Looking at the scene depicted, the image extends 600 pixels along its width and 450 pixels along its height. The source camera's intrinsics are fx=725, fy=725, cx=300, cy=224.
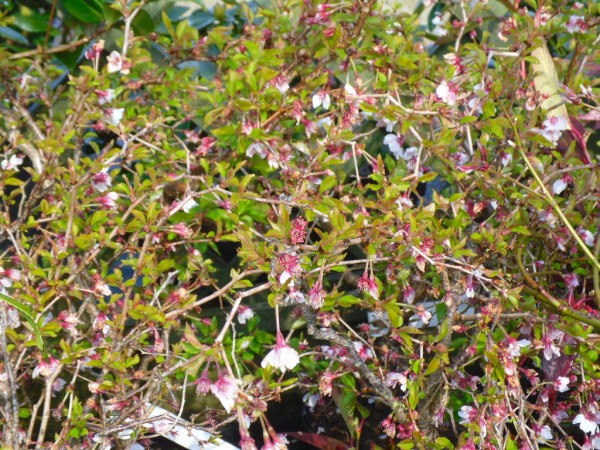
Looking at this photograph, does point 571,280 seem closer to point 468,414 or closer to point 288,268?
point 468,414

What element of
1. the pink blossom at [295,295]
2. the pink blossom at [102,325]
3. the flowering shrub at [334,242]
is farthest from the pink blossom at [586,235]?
the pink blossom at [102,325]

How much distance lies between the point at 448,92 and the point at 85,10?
126cm

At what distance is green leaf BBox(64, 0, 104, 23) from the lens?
7.03ft

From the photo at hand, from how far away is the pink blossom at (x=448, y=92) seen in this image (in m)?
1.42

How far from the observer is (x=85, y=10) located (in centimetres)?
217

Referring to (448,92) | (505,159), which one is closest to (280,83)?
(448,92)

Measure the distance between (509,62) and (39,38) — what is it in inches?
65.0

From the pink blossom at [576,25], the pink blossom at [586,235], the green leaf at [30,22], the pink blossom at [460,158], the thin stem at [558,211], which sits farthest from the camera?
the green leaf at [30,22]

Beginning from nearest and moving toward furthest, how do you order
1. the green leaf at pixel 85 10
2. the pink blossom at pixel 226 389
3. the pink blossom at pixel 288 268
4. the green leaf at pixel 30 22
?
the pink blossom at pixel 226 389
the pink blossom at pixel 288 268
the green leaf at pixel 85 10
the green leaf at pixel 30 22

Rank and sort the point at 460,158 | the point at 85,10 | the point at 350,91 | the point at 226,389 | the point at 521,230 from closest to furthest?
the point at 226,389
the point at 521,230
the point at 350,91
the point at 460,158
the point at 85,10

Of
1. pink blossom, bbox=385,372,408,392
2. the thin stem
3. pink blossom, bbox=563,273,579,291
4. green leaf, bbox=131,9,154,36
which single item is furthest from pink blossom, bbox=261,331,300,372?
green leaf, bbox=131,9,154,36

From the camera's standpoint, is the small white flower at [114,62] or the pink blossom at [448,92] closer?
the pink blossom at [448,92]

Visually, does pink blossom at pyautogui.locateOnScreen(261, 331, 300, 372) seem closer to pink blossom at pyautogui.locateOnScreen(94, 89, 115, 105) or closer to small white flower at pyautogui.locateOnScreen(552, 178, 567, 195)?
small white flower at pyautogui.locateOnScreen(552, 178, 567, 195)

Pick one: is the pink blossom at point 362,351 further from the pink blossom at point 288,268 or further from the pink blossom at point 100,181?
the pink blossom at point 100,181
